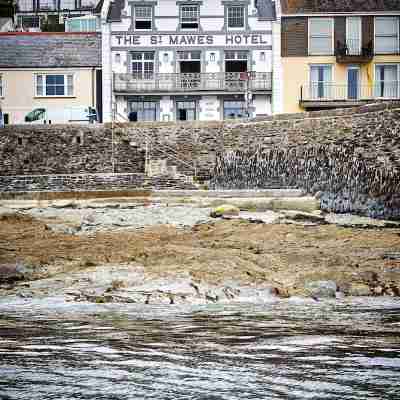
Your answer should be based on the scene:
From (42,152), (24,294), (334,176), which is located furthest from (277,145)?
(24,294)

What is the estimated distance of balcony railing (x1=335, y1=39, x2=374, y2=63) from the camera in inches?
1960

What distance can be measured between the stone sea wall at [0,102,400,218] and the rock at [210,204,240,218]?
3682mm

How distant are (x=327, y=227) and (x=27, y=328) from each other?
43.1ft

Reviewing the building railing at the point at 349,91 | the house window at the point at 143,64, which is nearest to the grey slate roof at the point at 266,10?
the building railing at the point at 349,91

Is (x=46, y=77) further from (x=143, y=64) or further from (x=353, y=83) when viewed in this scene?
(x=353, y=83)

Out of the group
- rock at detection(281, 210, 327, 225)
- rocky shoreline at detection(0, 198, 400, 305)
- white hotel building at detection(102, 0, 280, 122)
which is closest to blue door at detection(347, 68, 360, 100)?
white hotel building at detection(102, 0, 280, 122)

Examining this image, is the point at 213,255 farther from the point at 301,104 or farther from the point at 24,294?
the point at 301,104

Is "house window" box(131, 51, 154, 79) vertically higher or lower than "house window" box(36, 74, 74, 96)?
higher

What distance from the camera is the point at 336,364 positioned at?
9953mm

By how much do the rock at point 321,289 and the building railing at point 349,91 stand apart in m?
32.9

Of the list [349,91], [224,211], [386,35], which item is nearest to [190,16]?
[349,91]

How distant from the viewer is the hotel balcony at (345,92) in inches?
1948

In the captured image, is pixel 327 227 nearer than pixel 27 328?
No

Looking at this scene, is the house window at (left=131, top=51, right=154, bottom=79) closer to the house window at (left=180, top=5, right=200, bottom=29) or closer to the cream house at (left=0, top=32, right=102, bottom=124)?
the cream house at (left=0, top=32, right=102, bottom=124)
